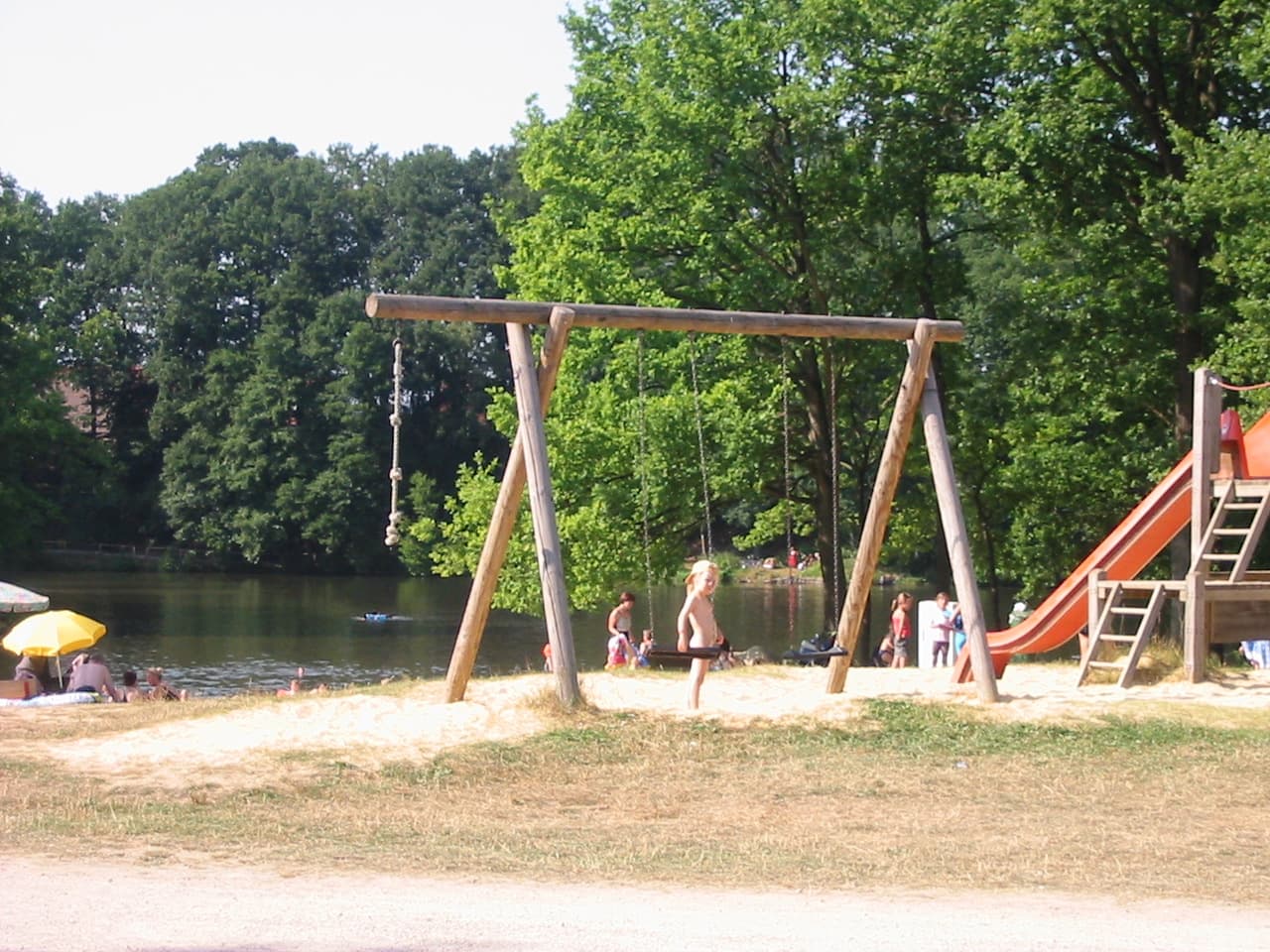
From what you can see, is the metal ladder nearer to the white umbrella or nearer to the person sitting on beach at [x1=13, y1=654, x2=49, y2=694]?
the person sitting on beach at [x1=13, y1=654, x2=49, y2=694]

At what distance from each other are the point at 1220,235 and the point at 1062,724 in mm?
12415

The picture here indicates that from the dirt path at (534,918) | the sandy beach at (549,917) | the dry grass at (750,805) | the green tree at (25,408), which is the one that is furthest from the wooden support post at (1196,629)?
the green tree at (25,408)

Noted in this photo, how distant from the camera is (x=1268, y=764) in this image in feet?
42.4

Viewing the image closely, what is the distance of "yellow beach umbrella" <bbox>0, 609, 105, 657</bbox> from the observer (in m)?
20.8

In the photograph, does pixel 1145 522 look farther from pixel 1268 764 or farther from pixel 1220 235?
pixel 1220 235

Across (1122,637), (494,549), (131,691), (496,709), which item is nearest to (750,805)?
(496,709)

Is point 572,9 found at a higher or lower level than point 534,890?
higher

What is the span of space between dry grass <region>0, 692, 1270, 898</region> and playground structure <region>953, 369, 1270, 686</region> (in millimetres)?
1997

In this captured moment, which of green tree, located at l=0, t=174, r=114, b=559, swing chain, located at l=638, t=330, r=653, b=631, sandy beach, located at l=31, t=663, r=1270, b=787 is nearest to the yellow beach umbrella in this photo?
sandy beach, located at l=31, t=663, r=1270, b=787

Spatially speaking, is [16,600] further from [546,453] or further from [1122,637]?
[1122,637]

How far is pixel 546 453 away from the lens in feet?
48.2

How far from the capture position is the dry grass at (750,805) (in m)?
9.23

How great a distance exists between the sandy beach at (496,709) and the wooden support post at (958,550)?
28 cm

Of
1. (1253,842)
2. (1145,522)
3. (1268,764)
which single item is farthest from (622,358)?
(1253,842)
